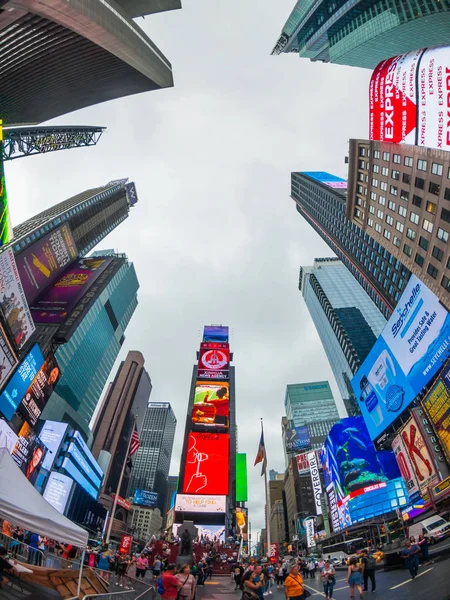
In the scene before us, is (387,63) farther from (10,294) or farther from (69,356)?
(69,356)

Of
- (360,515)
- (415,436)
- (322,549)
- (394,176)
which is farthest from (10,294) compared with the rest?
(322,549)

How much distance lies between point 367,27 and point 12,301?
10574 centimetres

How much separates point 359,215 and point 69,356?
9634 centimetres

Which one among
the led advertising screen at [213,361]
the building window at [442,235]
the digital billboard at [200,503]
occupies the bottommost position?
the digital billboard at [200,503]

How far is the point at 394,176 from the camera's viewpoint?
50.9 meters

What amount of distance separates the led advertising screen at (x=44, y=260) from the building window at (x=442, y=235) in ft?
266

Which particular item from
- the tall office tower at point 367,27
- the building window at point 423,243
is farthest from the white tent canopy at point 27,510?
the tall office tower at point 367,27

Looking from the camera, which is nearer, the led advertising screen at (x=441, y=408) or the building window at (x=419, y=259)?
the led advertising screen at (x=441, y=408)

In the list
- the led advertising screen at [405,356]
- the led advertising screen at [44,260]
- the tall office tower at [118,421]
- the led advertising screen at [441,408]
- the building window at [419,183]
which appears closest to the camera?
the led advertising screen at [441,408]

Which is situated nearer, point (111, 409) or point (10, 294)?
point (10, 294)

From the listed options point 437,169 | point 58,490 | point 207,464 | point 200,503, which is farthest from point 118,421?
point 437,169

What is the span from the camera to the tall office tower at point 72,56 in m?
34.6

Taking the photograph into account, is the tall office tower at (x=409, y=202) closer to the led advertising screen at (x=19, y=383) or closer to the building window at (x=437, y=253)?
the building window at (x=437, y=253)

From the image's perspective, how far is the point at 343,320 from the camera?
143000mm
